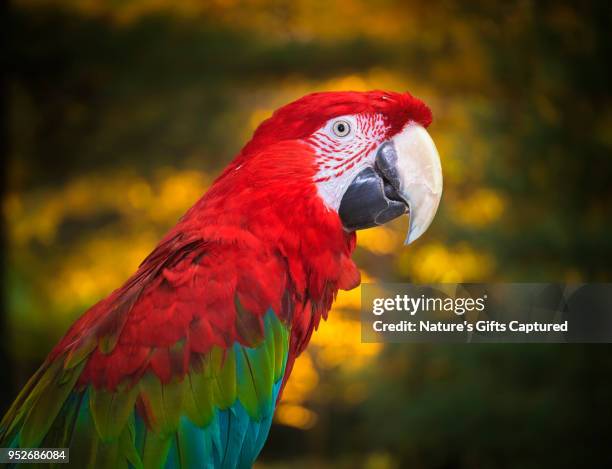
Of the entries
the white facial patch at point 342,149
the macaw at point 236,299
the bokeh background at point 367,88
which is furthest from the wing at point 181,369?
the bokeh background at point 367,88

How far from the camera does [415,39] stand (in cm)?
171

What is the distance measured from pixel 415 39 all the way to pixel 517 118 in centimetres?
36

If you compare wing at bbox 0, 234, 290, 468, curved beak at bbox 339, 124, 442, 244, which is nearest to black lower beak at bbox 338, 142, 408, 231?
curved beak at bbox 339, 124, 442, 244

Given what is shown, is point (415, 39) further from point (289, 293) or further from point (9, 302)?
Result: point (9, 302)

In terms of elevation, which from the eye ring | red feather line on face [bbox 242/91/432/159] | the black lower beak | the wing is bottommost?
the wing

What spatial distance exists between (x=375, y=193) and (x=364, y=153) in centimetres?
7

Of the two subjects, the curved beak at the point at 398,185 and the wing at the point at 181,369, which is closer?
the wing at the point at 181,369

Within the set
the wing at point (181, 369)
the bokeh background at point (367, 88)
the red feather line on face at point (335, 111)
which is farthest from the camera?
the bokeh background at point (367, 88)

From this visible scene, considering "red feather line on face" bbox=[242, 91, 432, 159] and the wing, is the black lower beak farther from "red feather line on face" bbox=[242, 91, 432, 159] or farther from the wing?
the wing

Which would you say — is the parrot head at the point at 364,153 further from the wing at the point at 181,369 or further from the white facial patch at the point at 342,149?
the wing at the point at 181,369

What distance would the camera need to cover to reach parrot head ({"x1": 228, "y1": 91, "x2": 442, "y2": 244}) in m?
1.01

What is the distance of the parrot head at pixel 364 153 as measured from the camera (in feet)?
3.32

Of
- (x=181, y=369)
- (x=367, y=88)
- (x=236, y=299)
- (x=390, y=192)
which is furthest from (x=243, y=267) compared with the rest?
(x=367, y=88)

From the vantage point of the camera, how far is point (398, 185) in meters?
1.01
